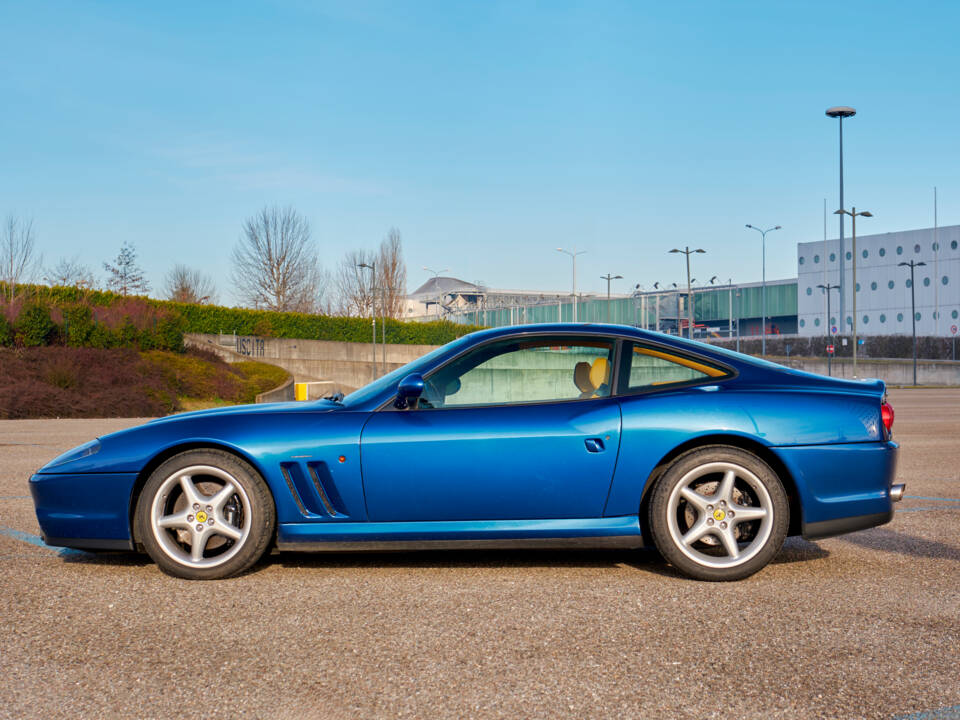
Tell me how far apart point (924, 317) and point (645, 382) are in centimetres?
7731

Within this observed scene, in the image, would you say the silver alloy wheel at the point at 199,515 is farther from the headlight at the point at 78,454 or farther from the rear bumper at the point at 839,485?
the rear bumper at the point at 839,485

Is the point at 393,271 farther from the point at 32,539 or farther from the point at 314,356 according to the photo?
the point at 32,539

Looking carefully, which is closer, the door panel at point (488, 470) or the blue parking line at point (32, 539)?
the door panel at point (488, 470)

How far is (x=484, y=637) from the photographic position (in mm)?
3496

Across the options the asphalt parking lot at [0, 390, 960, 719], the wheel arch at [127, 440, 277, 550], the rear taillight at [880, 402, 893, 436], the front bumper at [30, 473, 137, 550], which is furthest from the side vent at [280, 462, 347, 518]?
the rear taillight at [880, 402, 893, 436]

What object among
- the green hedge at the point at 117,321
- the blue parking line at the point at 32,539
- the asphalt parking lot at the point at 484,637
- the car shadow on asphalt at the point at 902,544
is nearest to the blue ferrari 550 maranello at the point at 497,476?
the asphalt parking lot at the point at 484,637

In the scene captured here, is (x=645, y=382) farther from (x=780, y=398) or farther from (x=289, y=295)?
Answer: (x=289, y=295)

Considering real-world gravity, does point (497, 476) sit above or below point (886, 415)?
below

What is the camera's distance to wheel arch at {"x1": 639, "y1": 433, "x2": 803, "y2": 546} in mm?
4516

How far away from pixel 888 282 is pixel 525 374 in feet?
259

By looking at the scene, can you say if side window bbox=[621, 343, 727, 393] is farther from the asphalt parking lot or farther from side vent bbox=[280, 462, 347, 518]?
side vent bbox=[280, 462, 347, 518]

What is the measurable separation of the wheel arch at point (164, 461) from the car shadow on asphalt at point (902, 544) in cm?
359

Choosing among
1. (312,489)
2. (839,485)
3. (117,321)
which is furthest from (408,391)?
(117,321)

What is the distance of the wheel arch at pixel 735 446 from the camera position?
4.52m
